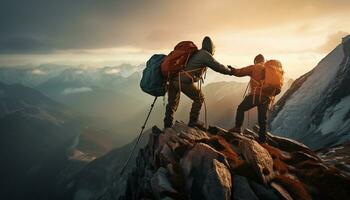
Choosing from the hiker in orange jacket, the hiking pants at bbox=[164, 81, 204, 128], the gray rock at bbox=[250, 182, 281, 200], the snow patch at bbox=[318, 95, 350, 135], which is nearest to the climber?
the hiking pants at bbox=[164, 81, 204, 128]

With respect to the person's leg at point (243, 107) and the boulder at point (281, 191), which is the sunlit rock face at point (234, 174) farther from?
the person's leg at point (243, 107)

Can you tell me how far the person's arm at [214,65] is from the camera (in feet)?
57.4

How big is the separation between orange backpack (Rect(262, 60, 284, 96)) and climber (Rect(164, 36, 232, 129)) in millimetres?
2089

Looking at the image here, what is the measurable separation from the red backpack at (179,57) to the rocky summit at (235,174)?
365 centimetres

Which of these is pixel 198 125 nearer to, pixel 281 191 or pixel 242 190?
pixel 242 190

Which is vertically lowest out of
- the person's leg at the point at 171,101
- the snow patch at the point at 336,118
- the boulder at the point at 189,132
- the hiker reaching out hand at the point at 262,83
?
the snow patch at the point at 336,118

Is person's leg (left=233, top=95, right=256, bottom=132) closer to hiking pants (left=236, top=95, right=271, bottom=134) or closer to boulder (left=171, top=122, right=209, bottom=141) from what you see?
hiking pants (left=236, top=95, right=271, bottom=134)

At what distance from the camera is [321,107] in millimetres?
48969

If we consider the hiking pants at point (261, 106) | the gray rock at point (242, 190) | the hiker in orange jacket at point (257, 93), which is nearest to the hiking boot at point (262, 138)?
the hiker in orange jacket at point (257, 93)

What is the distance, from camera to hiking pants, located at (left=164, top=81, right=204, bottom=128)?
746 inches

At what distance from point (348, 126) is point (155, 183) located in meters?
30.5

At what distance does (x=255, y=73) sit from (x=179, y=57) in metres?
4.21

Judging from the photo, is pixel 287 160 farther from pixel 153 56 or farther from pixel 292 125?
pixel 292 125

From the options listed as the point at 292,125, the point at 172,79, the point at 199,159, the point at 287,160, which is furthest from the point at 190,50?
the point at 292,125
